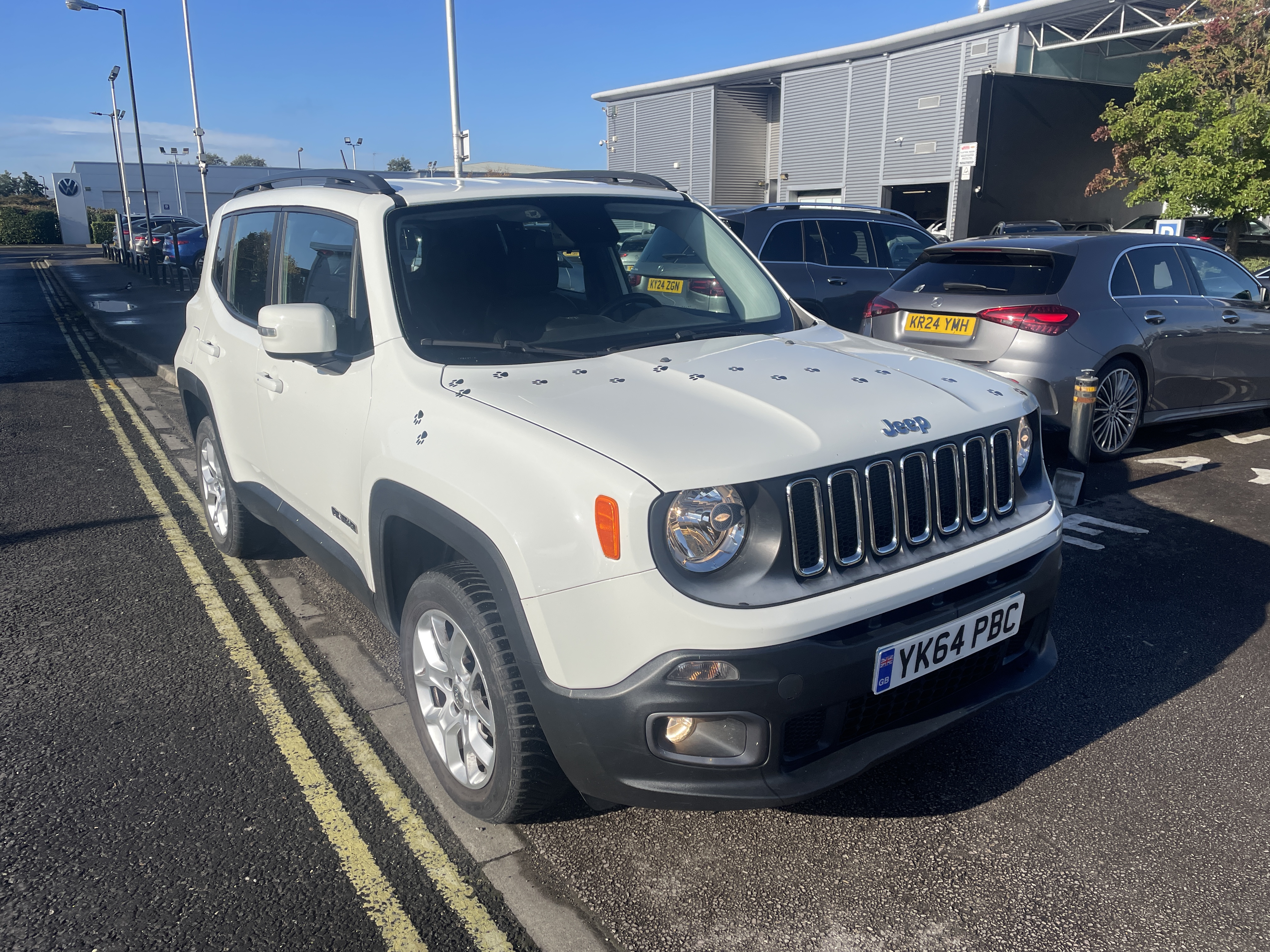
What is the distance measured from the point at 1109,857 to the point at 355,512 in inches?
101

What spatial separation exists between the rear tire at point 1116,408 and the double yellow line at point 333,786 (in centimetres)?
542

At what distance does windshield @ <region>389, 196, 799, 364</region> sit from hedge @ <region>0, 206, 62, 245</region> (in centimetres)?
7205

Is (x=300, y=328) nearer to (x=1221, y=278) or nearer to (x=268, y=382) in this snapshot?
(x=268, y=382)

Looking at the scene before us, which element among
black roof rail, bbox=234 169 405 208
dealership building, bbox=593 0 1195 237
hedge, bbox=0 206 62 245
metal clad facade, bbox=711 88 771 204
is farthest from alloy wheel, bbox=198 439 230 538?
hedge, bbox=0 206 62 245

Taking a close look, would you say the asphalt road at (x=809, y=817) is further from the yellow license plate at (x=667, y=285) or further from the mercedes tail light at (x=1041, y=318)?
the mercedes tail light at (x=1041, y=318)

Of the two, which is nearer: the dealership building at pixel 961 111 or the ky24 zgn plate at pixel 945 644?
the ky24 zgn plate at pixel 945 644

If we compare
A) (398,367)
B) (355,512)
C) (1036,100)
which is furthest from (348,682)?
(1036,100)

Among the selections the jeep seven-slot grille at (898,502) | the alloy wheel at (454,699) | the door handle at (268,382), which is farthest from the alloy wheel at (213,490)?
the jeep seven-slot grille at (898,502)

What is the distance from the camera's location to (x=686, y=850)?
275 cm

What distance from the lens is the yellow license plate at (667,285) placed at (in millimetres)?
3760

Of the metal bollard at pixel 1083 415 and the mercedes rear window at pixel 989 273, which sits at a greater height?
the mercedes rear window at pixel 989 273

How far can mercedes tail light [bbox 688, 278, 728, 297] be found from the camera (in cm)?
379

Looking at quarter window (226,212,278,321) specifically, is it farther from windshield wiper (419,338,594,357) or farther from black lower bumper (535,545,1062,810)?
black lower bumper (535,545,1062,810)

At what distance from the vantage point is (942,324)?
679 cm
